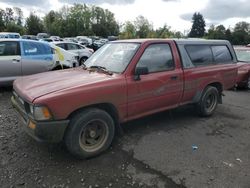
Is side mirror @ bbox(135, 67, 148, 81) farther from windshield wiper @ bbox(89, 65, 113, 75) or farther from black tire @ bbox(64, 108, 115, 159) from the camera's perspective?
black tire @ bbox(64, 108, 115, 159)

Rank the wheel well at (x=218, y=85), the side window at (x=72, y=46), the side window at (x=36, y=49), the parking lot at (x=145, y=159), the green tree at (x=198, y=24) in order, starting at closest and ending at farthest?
the parking lot at (x=145, y=159), the wheel well at (x=218, y=85), the side window at (x=36, y=49), the side window at (x=72, y=46), the green tree at (x=198, y=24)

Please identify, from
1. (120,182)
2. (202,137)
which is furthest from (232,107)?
(120,182)

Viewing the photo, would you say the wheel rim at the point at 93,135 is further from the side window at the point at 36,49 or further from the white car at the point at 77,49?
the white car at the point at 77,49

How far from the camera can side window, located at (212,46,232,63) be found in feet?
20.0

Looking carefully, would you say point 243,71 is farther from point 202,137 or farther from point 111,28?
point 111,28

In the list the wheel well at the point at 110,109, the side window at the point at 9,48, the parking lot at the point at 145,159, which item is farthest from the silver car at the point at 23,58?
the wheel well at the point at 110,109

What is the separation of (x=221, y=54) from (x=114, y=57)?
291 cm

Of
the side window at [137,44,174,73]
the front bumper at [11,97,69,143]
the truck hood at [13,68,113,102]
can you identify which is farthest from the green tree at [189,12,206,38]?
the front bumper at [11,97,69,143]

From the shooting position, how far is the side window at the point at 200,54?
549 cm

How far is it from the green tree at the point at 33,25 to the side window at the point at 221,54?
6651 cm

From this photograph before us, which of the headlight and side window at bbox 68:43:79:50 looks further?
side window at bbox 68:43:79:50

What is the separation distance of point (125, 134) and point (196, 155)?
4.47 ft

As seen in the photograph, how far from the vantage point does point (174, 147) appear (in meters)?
4.43

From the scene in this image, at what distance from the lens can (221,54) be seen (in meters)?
6.27
